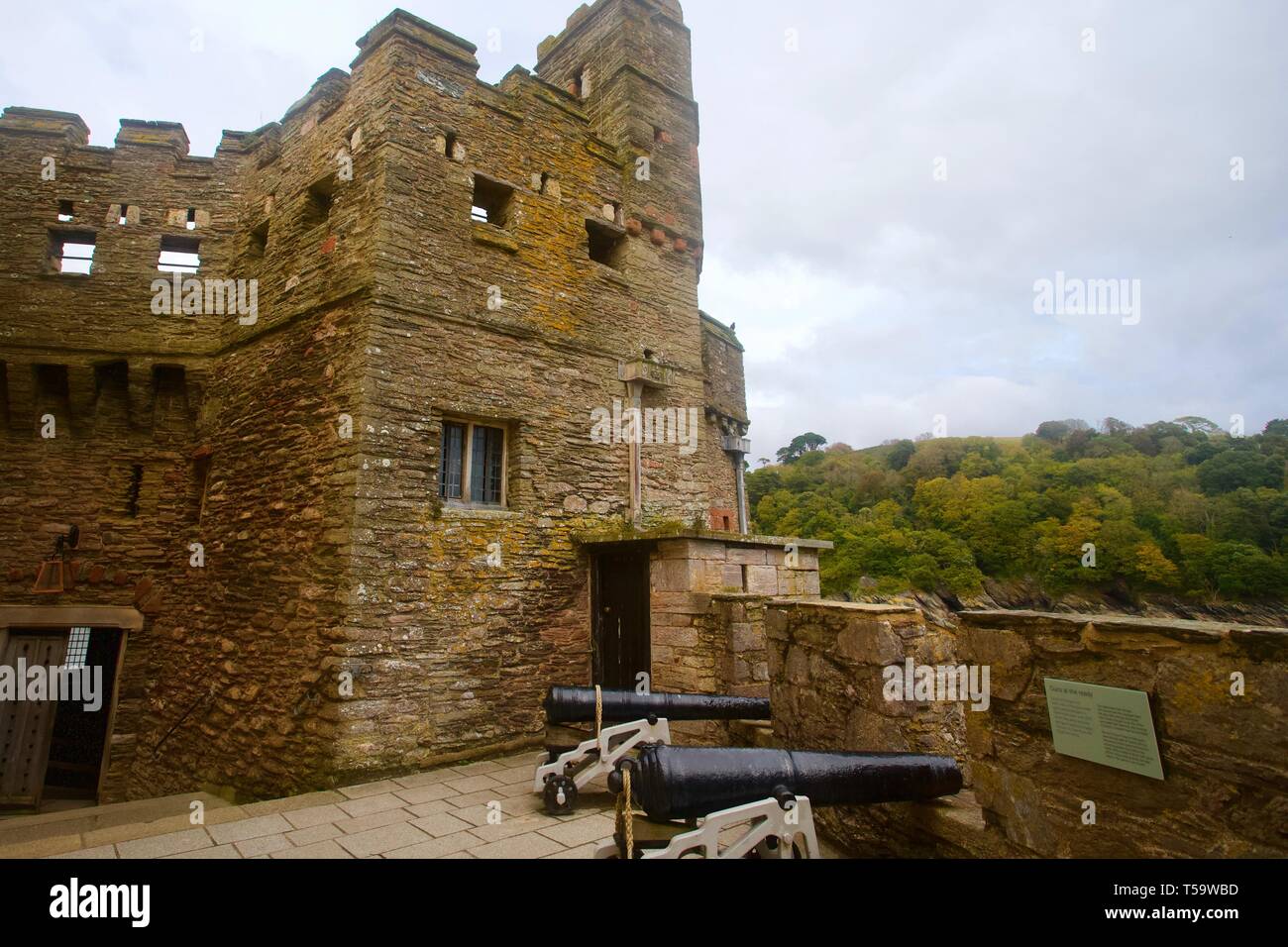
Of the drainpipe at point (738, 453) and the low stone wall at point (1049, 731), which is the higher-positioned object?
the drainpipe at point (738, 453)

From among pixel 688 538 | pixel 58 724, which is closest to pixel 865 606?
pixel 688 538

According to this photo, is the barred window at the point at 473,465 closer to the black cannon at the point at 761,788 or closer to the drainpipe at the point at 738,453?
the black cannon at the point at 761,788

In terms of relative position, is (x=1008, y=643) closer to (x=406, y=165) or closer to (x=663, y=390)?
(x=663, y=390)

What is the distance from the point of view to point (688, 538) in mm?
6660

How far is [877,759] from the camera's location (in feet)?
10.2

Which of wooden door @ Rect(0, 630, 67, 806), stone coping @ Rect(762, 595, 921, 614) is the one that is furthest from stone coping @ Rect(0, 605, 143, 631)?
stone coping @ Rect(762, 595, 921, 614)

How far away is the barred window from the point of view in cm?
723

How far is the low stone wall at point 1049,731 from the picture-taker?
2043 millimetres

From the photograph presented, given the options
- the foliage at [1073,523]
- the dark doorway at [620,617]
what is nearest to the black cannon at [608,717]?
the dark doorway at [620,617]

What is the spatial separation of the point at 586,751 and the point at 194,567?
6.58 meters

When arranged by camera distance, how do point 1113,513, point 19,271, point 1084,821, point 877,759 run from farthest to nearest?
point 1113,513 → point 19,271 → point 877,759 → point 1084,821

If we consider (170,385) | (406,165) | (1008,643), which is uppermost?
(406,165)

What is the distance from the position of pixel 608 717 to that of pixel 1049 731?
10.7 ft
